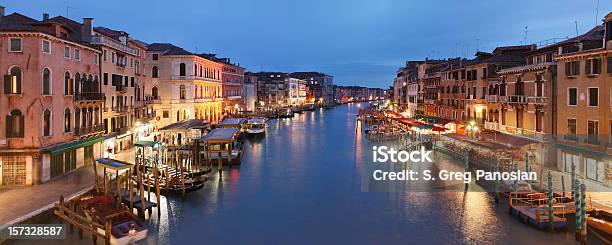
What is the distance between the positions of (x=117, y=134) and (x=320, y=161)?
1464 centimetres

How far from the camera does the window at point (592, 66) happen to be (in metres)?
21.3

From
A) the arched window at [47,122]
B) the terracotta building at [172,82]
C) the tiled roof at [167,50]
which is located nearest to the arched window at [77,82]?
the arched window at [47,122]

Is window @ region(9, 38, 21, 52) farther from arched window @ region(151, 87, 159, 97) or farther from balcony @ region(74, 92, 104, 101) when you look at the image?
arched window @ region(151, 87, 159, 97)

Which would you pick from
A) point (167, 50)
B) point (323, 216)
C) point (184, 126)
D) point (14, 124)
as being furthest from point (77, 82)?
point (167, 50)

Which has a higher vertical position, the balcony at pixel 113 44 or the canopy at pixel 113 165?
the balcony at pixel 113 44

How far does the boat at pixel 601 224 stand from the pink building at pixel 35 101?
22.4 meters

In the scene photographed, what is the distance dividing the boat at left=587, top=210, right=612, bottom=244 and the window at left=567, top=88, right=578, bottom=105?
8405mm

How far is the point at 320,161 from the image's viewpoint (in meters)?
35.1

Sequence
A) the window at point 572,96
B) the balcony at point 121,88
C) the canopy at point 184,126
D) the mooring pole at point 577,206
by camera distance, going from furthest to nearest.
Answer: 1. the canopy at point 184,126
2. the balcony at point 121,88
3. the window at point 572,96
4. the mooring pole at point 577,206

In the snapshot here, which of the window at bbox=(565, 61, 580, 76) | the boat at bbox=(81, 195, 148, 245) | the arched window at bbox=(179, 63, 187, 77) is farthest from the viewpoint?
the arched window at bbox=(179, 63, 187, 77)

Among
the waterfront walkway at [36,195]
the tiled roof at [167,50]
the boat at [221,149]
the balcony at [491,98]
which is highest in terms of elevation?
the tiled roof at [167,50]

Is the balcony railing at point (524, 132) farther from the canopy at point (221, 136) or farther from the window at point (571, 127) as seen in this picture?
the canopy at point (221, 136)

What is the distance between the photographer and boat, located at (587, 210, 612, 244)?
1536 cm

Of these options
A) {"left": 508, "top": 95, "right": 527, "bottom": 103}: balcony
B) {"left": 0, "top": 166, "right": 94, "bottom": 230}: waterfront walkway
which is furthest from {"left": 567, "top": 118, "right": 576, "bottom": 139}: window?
{"left": 0, "top": 166, "right": 94, "bottom": 230}: waterfront walkway
